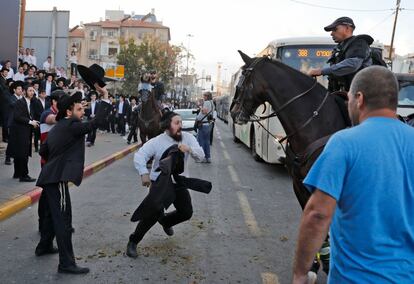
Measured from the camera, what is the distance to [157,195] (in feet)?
17.1

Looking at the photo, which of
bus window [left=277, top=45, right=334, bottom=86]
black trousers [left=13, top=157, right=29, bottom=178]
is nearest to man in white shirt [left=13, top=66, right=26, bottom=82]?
black trousers [left=13, top=157, right=29, bottom=178]

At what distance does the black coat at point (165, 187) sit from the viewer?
5.20 meters

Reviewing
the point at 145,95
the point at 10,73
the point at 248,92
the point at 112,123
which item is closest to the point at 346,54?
the point at 248,92

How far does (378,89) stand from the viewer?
2.08 m

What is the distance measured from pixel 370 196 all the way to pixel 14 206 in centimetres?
630

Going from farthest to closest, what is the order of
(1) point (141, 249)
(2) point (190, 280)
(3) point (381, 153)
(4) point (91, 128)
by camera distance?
(1) point (141, 249), (4) point (91, 128), (2) point (190, 280), (3) point (381, 153)

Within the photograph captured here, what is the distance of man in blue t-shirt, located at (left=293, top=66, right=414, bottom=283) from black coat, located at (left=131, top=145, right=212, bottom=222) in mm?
3238

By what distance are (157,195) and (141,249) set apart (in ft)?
2.70

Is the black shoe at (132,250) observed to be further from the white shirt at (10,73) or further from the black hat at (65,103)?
the white shirt at (10,73)

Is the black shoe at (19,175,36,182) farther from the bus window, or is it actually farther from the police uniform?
the bus window

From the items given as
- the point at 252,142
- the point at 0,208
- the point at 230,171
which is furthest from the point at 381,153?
the point at 252,142

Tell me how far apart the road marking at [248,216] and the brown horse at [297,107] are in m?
1.97

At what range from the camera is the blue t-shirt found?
6.54ft

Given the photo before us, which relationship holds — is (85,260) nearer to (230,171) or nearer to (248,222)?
(248,222)
